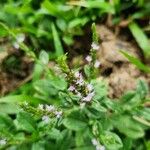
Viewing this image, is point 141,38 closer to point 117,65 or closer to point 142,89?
point 117,65

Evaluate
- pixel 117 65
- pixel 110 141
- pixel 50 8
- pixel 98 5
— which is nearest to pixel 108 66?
pixel 117 65

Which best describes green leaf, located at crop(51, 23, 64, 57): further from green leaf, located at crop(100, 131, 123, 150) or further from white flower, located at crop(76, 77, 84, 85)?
A: white flower, located at crop(76, 77, 84, 85)

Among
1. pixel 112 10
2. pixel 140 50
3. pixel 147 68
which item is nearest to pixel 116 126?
pixel 147 68

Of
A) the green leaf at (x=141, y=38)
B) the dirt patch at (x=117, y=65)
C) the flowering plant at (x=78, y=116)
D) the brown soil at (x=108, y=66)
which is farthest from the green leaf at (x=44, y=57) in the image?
the green leaf at (x=141, y=38)

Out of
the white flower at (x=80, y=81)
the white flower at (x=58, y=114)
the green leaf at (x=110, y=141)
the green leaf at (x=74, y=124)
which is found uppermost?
the white flower at (x=80, y=81)

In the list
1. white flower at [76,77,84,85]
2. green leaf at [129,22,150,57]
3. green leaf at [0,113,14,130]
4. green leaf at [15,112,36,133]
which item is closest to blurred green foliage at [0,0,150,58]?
green leaf at [129,22,150,57]

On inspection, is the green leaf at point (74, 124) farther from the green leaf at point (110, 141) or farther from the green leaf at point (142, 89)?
the green leaf at point (142, 89)
